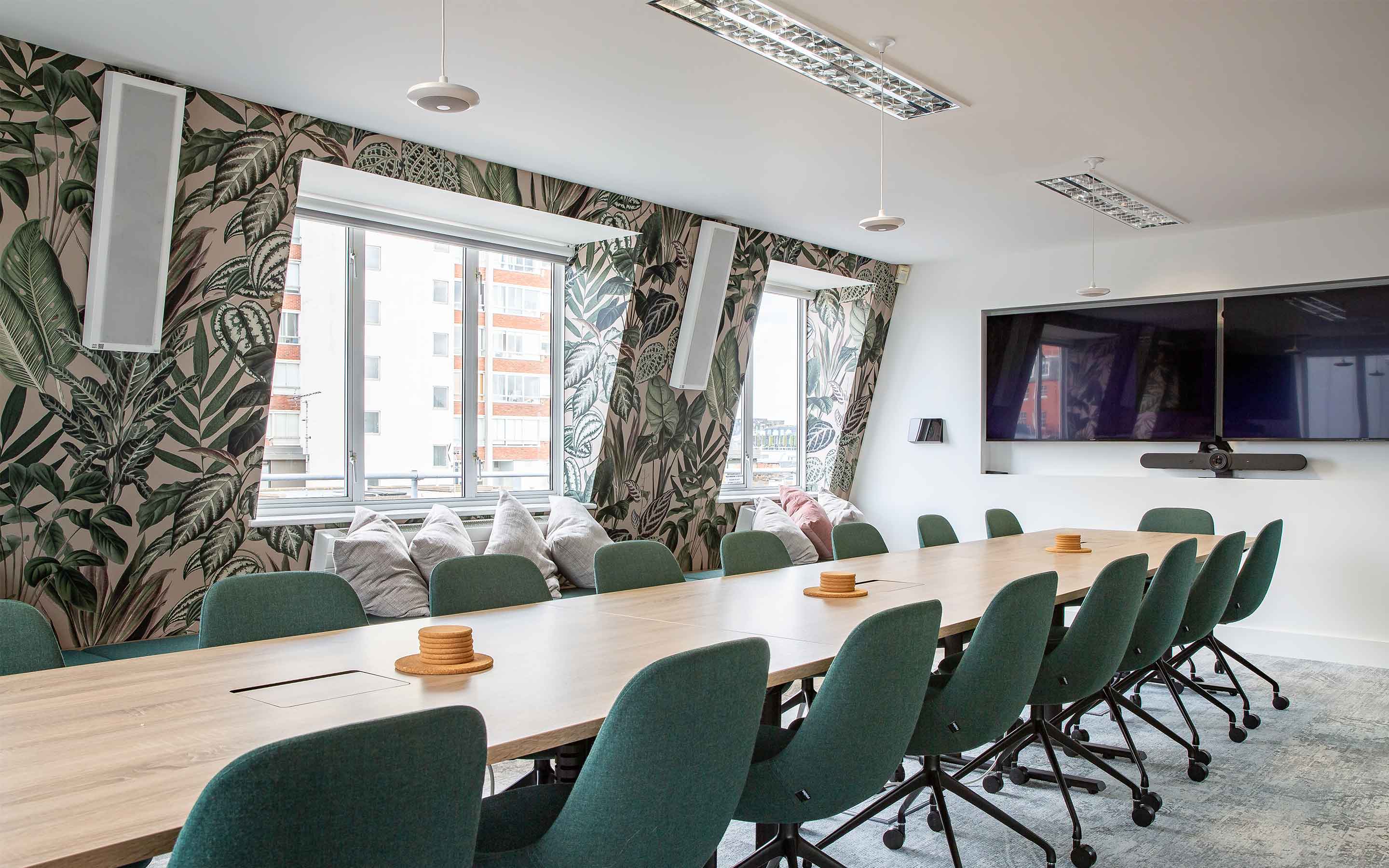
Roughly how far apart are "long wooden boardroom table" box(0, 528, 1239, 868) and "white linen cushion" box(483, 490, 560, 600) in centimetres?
215

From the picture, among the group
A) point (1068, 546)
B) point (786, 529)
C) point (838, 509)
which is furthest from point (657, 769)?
point (838, 509)

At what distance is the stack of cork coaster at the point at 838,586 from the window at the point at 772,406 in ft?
15.4

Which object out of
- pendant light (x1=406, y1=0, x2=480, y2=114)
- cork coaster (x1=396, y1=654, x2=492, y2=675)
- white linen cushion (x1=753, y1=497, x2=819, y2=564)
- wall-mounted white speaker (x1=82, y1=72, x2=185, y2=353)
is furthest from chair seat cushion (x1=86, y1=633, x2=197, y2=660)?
white linen cushion (x1=753, y1=497, x2=819, y2=564)

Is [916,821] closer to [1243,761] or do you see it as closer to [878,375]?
[1243,761]

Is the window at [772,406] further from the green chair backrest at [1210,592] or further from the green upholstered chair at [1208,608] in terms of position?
the green chair backrest at [1210,592]

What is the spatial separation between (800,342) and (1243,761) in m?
5.54

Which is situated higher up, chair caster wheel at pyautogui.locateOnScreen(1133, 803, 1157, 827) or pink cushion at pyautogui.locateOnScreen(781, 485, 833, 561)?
pink cushion at pyautogui.locateOnScreen(781, 485, 833, 561)

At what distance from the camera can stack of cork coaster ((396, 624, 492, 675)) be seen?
234cm

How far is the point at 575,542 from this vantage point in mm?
5992

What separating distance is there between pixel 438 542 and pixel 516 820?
328 centimetres

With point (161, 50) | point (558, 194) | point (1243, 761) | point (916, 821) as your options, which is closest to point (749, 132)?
point (558, 194)

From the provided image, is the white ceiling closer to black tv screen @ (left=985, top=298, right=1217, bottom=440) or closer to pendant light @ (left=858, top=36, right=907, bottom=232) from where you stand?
pendant light @ (left=858, top=36, right=907, bottom=232)

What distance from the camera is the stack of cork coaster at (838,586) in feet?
12.0

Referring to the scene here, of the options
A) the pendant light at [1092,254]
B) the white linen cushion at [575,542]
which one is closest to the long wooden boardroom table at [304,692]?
the white linen cushion at [575,542]
